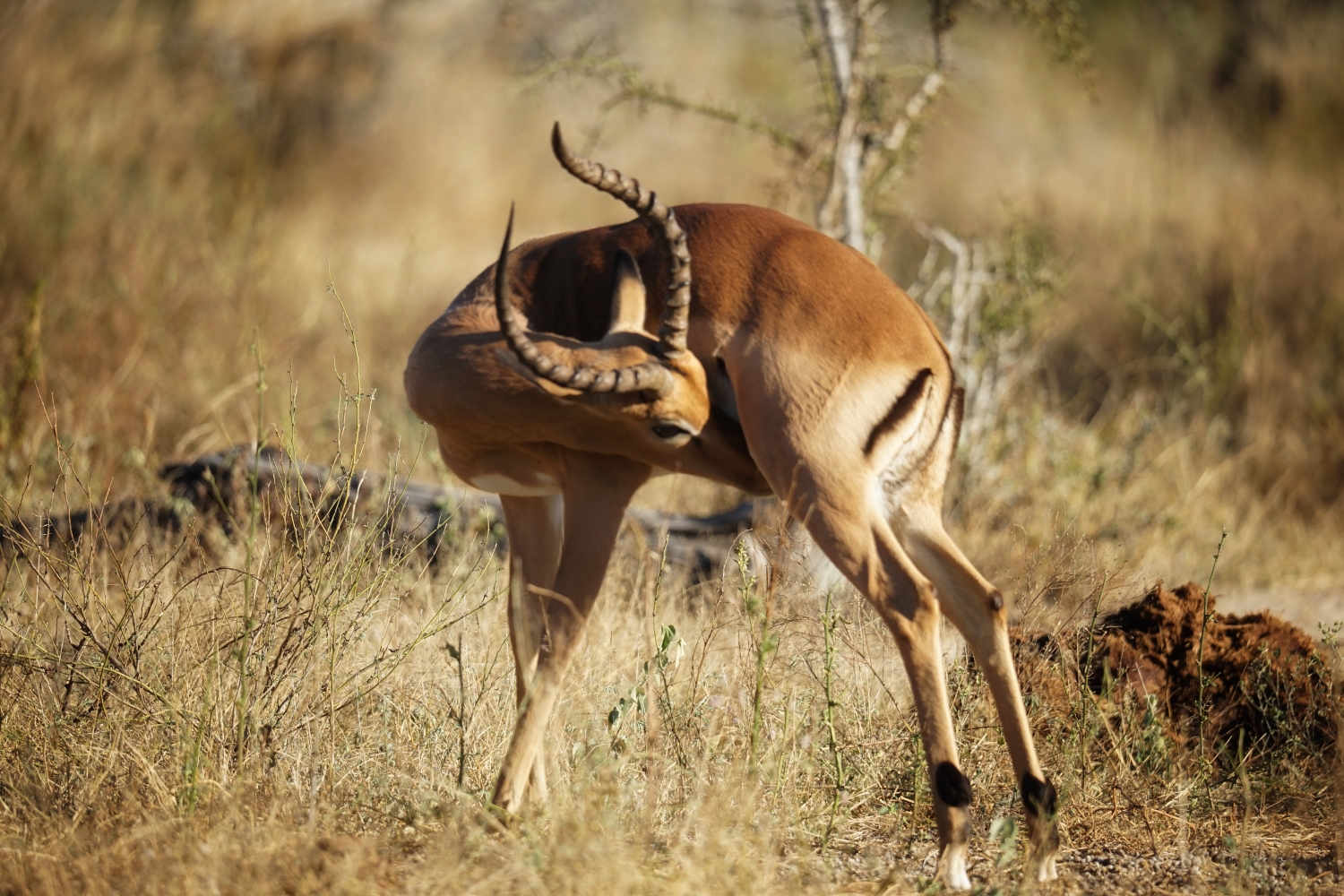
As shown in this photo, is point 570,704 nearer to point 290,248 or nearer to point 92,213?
point 92,213

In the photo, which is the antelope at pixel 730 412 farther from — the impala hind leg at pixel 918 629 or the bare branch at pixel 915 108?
the bare branch at pixel 915 108

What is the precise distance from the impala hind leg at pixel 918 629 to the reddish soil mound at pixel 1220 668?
3.54 feet

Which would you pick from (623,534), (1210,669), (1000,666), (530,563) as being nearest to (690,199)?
(623,534)

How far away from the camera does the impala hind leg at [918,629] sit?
8.93 feet

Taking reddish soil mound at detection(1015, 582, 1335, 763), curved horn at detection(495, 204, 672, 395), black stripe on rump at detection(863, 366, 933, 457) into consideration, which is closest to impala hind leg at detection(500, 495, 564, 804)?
curved horn at detection(495, 204, 672, 395)

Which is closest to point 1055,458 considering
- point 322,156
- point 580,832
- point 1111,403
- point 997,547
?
point 997,547

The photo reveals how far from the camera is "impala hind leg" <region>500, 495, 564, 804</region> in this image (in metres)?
3.12

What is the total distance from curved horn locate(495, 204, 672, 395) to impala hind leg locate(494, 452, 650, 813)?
0.35m

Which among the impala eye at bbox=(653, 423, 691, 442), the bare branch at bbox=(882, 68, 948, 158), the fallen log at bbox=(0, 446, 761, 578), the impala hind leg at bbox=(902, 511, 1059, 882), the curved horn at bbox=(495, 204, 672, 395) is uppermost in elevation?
the bare branch at bbox=(882, 68, 948, 158)

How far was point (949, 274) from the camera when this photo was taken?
258 inches

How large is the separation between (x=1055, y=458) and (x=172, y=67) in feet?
33.0

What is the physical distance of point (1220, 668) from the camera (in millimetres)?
3920

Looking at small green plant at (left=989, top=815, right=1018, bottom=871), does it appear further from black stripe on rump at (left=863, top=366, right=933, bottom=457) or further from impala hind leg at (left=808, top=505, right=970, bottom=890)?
black stripe on rump at (left=863, top=366, right=933, bottom=457)

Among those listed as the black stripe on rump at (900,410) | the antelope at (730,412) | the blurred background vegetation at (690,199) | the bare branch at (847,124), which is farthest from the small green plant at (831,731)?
the bare branch at (847,124)
